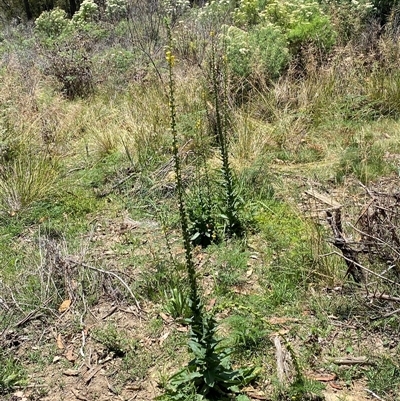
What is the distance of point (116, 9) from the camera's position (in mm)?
11891

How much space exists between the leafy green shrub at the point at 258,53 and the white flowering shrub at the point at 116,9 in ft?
20.4

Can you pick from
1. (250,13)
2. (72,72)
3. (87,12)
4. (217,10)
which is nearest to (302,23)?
(250,13)

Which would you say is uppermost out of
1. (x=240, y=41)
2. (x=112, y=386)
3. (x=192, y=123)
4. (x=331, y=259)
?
(x=240, y=41)

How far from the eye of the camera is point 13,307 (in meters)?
3.42

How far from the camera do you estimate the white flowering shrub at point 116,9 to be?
1182 cm

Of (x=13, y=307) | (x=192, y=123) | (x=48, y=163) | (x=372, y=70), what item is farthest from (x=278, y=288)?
(x=372, y=70)

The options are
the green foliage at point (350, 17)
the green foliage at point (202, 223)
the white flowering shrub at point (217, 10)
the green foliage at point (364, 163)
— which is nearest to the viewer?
the green foliage at point (202, 223)

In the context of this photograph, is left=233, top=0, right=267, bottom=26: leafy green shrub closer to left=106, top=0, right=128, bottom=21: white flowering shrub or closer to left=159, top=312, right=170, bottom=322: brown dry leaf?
left=106, top=0, right=128, bottom=21: white flowering shrub

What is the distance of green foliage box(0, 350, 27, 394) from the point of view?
9.34ft

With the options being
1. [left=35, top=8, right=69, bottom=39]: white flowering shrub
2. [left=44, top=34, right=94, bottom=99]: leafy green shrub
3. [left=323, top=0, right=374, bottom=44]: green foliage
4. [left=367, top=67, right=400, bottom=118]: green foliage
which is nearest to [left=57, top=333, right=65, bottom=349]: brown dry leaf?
[left=367, top=67, right=400, bottom=118]: green foliage

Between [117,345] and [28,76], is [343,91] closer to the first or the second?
[117,345]

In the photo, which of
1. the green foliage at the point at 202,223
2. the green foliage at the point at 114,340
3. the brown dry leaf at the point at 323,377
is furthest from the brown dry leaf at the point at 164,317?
the brown dry leaf at the point at 323,377

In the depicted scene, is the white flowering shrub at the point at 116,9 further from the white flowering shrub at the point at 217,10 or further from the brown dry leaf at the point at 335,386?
the brown dry leaf at the point at 335,386

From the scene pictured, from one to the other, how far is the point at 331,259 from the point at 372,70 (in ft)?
12.5
